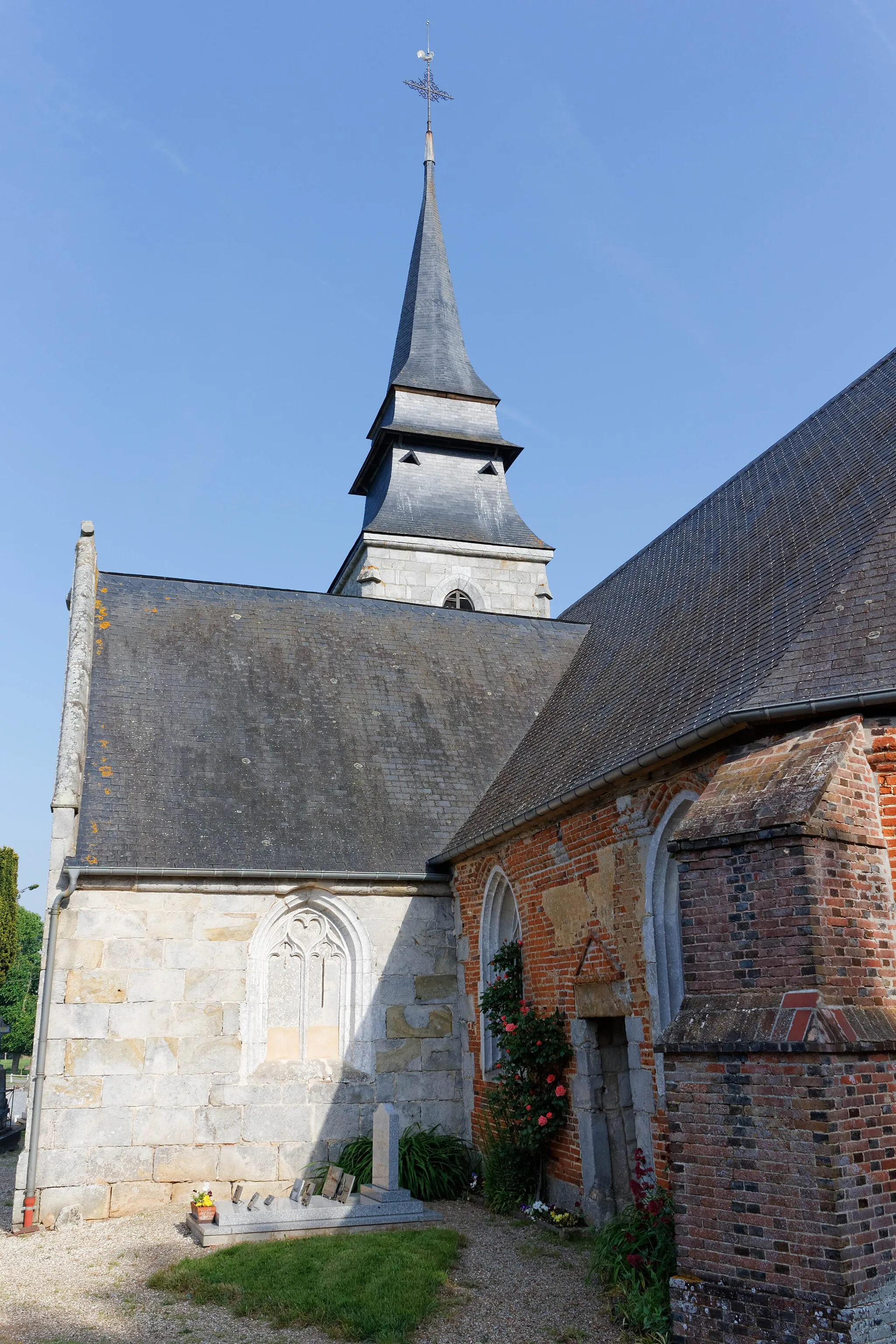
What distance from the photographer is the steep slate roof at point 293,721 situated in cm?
1109

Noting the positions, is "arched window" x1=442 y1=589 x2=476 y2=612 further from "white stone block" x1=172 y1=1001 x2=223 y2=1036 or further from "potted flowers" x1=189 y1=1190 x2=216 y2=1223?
"potted flowers" x1=189 y1=1190 x2=216 y2=1223

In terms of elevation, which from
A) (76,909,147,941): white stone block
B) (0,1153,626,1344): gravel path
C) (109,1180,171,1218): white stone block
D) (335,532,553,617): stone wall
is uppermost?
(335,532,553,617): stone wall

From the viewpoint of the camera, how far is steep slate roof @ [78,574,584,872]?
11.1 metres

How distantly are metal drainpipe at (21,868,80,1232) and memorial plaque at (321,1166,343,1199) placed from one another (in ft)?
8.53

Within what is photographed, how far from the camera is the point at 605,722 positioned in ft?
33.7

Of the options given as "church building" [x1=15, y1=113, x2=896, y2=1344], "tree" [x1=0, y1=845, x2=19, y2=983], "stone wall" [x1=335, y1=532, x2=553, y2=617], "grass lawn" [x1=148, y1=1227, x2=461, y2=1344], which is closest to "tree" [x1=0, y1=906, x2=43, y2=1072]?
"tree" [x1=0, y1=845, x2=19, y2=983]

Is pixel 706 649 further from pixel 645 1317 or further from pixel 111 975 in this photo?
pixel 111 975

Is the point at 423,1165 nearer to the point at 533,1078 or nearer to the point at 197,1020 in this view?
the point at 533,1078

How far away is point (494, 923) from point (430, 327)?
18.1m

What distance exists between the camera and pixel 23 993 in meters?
48.4

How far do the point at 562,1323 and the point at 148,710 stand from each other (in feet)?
26.8

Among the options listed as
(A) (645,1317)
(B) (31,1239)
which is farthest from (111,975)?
(A) (645,1317)

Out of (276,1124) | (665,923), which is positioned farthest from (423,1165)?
(665,923)

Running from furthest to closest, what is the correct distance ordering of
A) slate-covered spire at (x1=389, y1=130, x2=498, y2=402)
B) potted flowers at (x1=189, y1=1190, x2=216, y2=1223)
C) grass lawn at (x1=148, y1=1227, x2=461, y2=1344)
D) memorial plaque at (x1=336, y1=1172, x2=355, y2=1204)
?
slate-covered spire at (x1=389, y1=130, x2=498, y2=402)
memorial plaque at (x1=336, y1=1172, x2=355, y2=1204)
potted flowers at (x1=189, y1=1190, x2=216, y2=1223)
grass lawn at (x1=148, y1=1227, x2=461, y2=1344)
